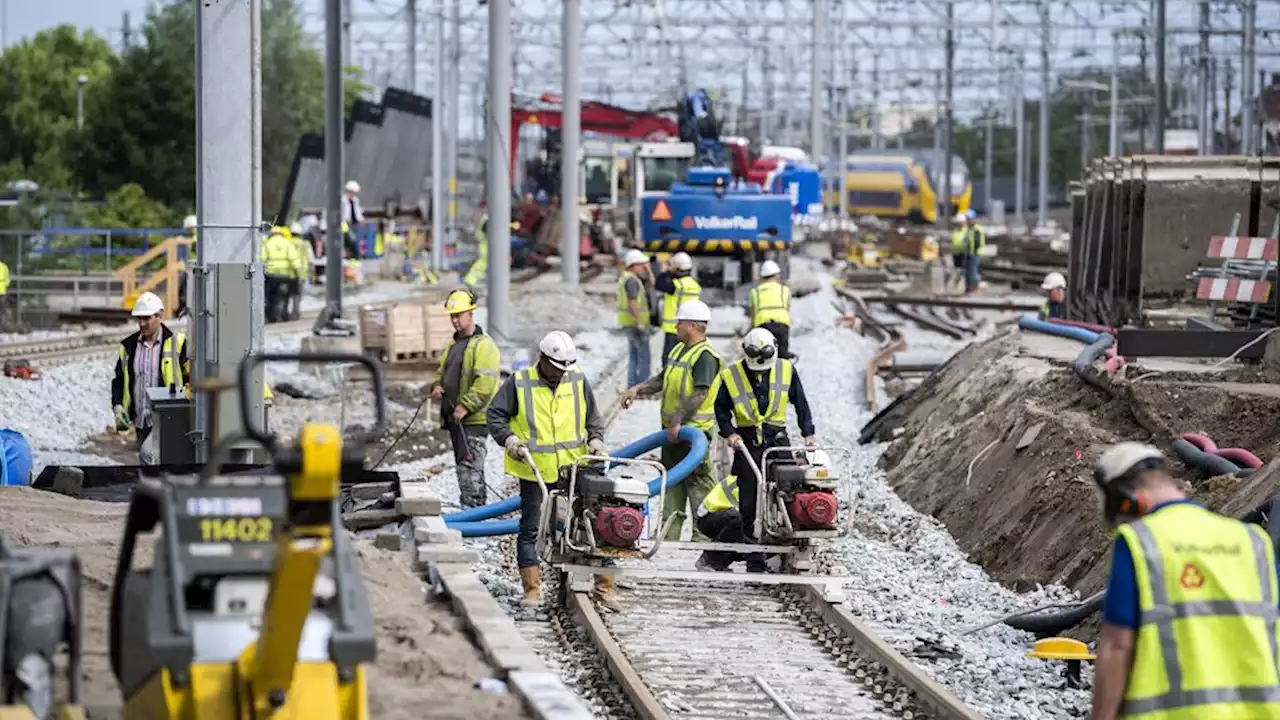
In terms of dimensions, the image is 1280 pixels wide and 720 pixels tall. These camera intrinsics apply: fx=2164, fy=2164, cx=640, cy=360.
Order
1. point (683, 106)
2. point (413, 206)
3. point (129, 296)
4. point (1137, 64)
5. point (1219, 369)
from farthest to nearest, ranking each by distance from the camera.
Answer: point (1137, 64) → point (413, 206) → point (683, 106) → point (129, 296) → point (1219, 369)

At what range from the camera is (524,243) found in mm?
57500

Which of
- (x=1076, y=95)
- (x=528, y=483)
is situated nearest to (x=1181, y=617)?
(x=528, y=483)

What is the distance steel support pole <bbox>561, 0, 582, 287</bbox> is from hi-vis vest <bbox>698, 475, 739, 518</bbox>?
21275 mm

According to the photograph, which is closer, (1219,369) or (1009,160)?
(1219,369)

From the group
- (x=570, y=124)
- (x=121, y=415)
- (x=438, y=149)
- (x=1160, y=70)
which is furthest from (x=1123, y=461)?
(x=438, y=149)

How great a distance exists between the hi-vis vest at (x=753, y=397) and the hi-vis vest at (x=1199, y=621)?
290 inches

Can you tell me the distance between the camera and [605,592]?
1357 centimetres

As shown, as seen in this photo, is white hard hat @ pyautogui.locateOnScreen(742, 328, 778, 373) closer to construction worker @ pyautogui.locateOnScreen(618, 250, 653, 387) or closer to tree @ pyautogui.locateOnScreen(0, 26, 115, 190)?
construction worker @ pyautogui.locateOnScreen(618, 250, 653, 387)

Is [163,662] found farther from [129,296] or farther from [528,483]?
[129,296]

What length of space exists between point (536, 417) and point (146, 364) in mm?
4124

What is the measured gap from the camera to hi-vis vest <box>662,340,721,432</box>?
14469 mm

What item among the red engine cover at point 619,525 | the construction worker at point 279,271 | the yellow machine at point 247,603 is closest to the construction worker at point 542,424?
the red engine cover at point 619,525

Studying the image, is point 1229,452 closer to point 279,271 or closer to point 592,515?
point 592,515

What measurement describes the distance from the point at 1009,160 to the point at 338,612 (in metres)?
138
